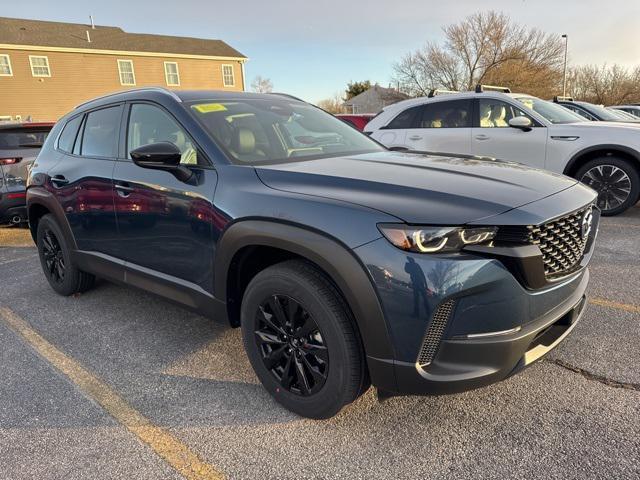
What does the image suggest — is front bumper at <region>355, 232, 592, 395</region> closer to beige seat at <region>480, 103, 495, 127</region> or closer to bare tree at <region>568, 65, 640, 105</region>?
beige seat at <region>480, 103, 495, 127</region>

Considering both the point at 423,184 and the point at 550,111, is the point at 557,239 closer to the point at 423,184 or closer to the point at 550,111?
the point at 423,184

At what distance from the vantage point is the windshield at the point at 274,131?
288 centimetres

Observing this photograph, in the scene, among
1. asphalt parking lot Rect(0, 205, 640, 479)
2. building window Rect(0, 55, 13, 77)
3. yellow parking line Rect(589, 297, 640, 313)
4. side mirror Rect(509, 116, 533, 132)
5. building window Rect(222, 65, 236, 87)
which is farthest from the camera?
building window Rect(222, 65, 236, 87)

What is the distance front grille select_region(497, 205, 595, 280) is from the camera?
77.3 inches

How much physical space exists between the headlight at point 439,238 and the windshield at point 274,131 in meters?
1.16

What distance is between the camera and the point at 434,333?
75.4 inches

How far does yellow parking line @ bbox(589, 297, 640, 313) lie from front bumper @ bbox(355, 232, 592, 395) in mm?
1951

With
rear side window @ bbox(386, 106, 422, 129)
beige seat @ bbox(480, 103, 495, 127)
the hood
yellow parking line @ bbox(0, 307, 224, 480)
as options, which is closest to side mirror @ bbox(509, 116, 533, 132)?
beige seat @ bbox(480, 103, 495, 127)

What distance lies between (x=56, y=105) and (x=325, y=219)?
29876 mm

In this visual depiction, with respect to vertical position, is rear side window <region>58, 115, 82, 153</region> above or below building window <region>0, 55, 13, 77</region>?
below

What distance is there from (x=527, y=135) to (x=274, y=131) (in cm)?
504

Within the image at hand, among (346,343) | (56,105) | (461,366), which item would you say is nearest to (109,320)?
(346,343)

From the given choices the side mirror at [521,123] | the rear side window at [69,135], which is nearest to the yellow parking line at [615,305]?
the side mirror at [521,123]

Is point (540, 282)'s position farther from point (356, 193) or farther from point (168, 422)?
point (168, 422)
